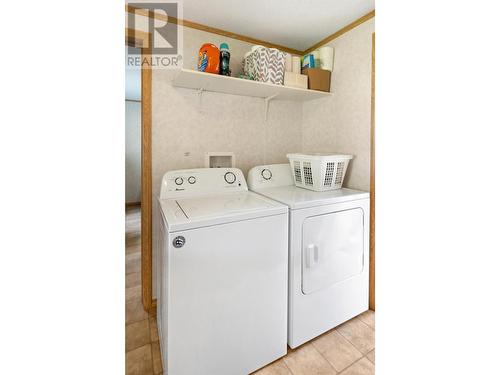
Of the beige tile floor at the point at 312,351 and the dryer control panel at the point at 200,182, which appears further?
the dryer control panel at the point at 200,182

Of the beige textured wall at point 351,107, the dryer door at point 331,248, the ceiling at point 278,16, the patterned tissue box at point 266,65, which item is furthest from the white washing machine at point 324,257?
the ceiling at point 278,16

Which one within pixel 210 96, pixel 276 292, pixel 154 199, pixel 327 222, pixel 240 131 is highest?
pixel 210 96

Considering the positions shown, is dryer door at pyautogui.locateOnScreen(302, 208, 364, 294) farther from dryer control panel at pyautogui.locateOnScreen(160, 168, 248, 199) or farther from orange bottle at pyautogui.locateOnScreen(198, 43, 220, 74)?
orange bottle at pyautogui.locateOnScreen(198, 43, 220, 74)

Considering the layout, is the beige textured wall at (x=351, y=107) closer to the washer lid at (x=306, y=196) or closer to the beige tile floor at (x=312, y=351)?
the washer lid at (x=306, y=196)

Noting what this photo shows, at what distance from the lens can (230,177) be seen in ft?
6.62

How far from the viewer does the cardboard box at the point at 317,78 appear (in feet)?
7.22

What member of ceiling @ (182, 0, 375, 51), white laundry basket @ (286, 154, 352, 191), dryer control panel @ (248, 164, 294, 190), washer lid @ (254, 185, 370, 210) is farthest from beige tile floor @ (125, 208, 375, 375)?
ceiling @ (182, 0, 375, 51)

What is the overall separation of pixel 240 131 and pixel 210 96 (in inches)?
16.1

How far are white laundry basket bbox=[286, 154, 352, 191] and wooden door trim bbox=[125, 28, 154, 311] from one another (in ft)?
4.02

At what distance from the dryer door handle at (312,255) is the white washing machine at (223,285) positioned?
0.63 feet

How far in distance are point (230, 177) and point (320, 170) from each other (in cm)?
73
